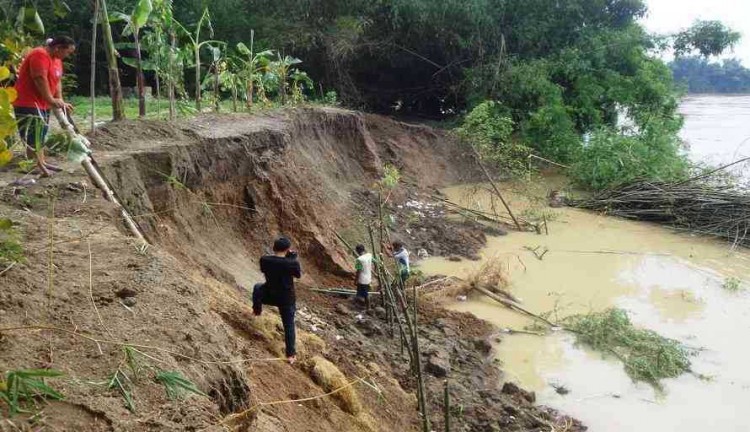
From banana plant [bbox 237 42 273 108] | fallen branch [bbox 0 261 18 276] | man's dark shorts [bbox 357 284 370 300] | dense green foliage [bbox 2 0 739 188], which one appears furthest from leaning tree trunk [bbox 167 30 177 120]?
dense green foliage [bbox 2 0 739 188]

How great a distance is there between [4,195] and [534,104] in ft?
51.8

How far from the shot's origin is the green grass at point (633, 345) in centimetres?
725

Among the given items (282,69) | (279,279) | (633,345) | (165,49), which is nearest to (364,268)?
(279,279)

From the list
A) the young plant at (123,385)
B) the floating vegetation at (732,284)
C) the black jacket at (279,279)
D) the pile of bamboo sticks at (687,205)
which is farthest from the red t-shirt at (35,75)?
the pile of bamboo sticks at (687,205)

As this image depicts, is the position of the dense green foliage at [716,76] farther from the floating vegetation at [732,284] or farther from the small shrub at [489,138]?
the floating vegetation at [732,284]

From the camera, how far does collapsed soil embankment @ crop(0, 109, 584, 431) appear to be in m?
2.91

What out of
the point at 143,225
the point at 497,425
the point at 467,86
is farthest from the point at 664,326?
the point at 467,86

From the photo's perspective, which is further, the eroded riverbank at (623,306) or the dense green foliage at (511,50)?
the dense green foliage at (511,50)

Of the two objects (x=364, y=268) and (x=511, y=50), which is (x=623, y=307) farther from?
(x=511, y=50)

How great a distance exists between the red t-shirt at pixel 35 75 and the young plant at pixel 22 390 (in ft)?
13.9

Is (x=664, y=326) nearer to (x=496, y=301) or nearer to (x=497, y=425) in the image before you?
(x=496, y=301)

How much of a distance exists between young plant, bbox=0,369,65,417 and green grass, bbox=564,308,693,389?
6622mm

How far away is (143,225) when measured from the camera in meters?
6.03

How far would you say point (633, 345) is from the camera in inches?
306
